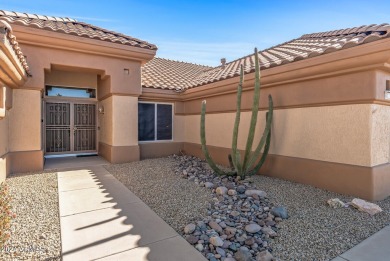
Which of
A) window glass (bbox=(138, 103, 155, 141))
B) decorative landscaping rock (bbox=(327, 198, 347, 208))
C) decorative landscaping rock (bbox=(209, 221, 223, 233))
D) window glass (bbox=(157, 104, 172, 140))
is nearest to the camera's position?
decorative landscaping rock (bbox=(209, 221, 223, 233))

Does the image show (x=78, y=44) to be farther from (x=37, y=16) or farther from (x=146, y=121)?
(x=146, y=121)

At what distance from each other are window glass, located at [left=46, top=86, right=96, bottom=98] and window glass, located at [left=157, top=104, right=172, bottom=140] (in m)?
3.69

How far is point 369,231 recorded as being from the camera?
4.28 meters

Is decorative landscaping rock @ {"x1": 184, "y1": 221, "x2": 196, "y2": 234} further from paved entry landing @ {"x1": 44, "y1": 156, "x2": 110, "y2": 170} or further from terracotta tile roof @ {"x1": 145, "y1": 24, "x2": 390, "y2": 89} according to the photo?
paved entry landing @ {"x1": 44, "y1": 156, "x2": 110, "y2": 170}

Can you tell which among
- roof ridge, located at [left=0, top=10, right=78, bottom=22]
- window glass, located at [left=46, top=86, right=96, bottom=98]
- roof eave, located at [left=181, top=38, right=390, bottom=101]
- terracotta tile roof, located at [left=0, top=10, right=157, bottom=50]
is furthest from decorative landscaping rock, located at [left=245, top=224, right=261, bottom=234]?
roof ridge, located at [left=0, top=10, right=78, bottom=22]

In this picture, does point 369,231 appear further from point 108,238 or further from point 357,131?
point 108,238

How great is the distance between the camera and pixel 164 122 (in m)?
12.3

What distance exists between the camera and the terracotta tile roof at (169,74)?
40.5 ft

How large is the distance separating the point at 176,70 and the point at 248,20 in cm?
698

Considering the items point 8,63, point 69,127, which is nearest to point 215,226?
point 8,63

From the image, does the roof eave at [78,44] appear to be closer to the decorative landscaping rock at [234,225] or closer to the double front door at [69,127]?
the double front door at [69,127]

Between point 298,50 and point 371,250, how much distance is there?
294 inches

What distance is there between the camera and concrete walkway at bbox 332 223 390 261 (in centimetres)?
348

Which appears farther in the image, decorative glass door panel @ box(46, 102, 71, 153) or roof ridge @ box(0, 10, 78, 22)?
decorative glass door panel @ box(46, 102, 71, 153)
